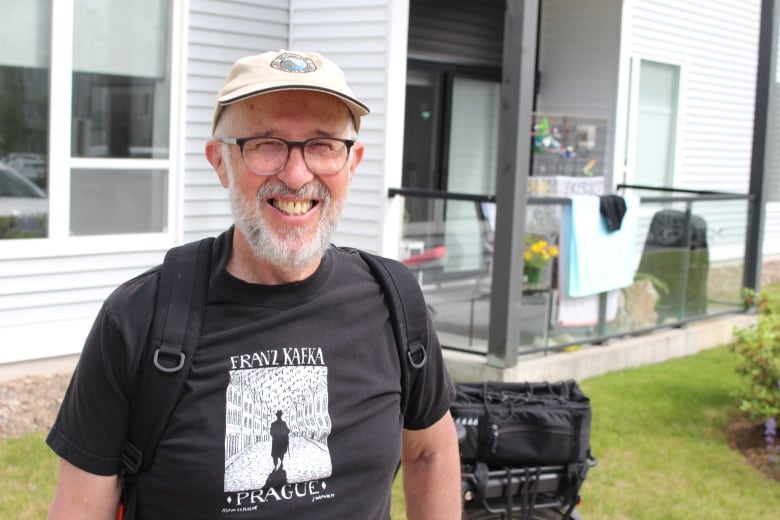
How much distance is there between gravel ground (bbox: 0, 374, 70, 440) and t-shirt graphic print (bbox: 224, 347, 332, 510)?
4.48 m

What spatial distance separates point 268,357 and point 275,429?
0.45ft

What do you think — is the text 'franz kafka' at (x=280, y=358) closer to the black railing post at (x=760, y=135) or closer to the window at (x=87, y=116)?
the window at (x=87, y=116)

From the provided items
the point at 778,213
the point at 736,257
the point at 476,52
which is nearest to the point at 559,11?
the point at 476,52

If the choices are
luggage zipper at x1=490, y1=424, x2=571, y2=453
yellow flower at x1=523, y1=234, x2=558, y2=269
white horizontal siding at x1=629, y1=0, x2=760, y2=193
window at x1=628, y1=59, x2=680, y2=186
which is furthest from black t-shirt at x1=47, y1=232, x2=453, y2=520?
white horizontal siding at x1=629, y1=0, x2=760, y2=193

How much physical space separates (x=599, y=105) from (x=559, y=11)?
128 centimetres

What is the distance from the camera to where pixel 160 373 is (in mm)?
→ 1892

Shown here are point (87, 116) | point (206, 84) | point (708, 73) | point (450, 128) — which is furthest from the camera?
point (708, 73)

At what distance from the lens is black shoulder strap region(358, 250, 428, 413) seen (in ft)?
7.20

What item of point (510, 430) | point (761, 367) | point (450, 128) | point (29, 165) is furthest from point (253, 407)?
point (450, 128)

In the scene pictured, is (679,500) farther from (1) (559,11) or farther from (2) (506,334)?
(1) (559,11)

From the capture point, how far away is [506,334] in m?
7.41

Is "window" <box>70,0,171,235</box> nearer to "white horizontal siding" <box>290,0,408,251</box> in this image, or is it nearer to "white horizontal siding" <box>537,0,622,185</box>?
"white horizontal siding" <box>290,0,408,251</box>

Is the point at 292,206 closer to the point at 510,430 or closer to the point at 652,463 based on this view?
the point at 510,430

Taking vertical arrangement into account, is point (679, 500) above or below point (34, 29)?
below
